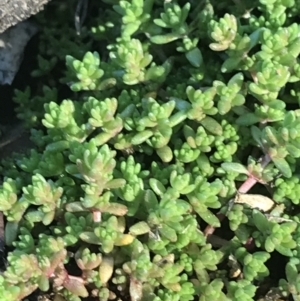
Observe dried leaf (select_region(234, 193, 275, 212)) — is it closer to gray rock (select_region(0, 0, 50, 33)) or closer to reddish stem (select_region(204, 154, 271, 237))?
reddish stem (select_region(204, 154, 271, 237))

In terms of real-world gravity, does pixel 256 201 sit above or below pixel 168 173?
below

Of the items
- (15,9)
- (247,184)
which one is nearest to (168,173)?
(247,184)

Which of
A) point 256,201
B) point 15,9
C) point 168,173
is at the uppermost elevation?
point 15,9

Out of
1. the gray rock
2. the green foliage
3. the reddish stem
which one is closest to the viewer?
the green foliage

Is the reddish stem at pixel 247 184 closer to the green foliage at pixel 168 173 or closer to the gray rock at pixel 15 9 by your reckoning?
the green foliage at pixel 168 173

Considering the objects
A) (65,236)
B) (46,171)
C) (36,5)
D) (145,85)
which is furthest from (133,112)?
(36,5)

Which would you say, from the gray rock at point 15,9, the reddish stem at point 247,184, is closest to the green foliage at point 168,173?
the reddish stem at point 247,184

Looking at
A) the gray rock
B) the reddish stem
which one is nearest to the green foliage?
the reddish stem

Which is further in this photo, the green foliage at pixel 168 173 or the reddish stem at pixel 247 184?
A: the reddish stem at pixel 247 184

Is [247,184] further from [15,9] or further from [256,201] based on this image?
[15,9]
